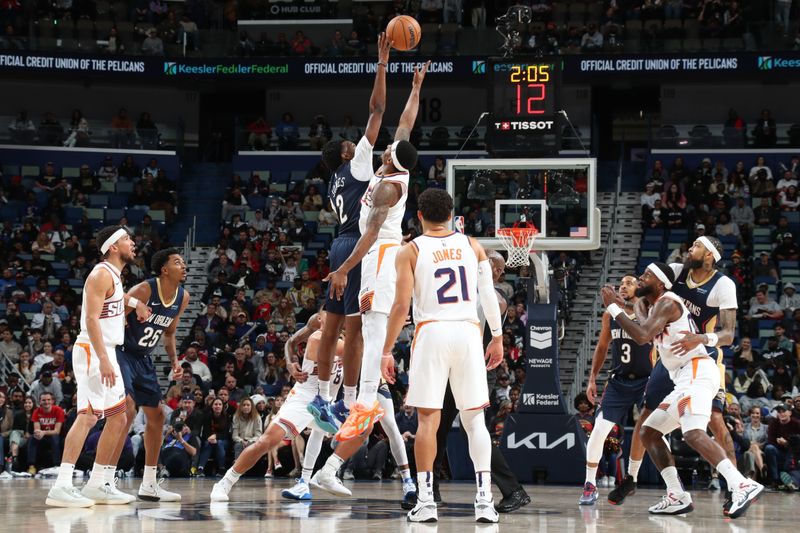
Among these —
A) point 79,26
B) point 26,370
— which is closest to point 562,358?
point 26,370

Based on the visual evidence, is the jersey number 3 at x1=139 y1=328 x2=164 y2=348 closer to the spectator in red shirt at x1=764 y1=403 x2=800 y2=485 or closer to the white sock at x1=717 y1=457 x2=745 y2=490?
the white sock at x1=717 y1=457 x2=745 y2=490

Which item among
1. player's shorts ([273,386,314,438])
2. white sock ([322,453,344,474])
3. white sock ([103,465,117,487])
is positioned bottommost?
white sock ([103,465,117,487])

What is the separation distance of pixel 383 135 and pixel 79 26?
8.17 metres

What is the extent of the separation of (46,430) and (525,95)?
28.0 ft

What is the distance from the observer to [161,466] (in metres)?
16.6

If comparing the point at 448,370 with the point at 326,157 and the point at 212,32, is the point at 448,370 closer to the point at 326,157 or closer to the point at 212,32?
the point at 326,157

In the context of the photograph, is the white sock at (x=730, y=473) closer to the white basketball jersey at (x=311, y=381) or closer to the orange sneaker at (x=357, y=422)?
the orange sneaker at (x=357, y=422)

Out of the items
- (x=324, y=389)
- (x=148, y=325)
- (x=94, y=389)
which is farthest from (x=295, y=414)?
(x=94, y=389)

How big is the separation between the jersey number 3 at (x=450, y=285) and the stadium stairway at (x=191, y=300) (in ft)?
45.4

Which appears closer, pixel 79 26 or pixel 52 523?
pixel 52 523

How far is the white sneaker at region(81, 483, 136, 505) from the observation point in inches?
398

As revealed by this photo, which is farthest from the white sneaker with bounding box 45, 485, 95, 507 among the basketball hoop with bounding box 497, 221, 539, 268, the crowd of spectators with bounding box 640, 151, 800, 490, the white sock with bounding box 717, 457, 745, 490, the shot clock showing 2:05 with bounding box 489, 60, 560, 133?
the crowd of spectators with bounding box 640, 151, 800, 490

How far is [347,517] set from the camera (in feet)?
29.9

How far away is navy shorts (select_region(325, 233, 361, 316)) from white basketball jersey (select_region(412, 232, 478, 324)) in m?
1.52
